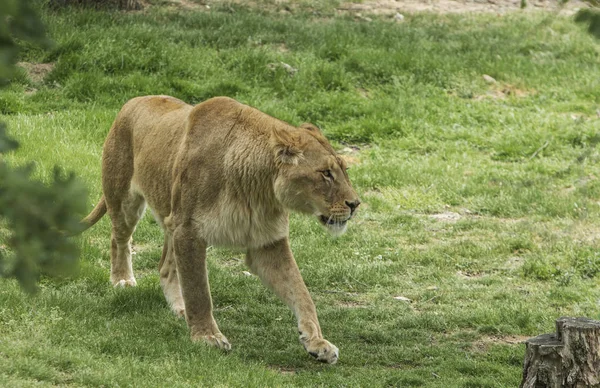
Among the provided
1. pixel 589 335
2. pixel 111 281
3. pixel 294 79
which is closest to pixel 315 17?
pixel 294 79

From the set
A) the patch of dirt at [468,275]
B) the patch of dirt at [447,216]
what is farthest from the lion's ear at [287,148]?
the patch of dirt at [447,216]

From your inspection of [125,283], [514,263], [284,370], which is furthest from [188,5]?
[284,370]

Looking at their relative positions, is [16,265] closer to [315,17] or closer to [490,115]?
[490,115]

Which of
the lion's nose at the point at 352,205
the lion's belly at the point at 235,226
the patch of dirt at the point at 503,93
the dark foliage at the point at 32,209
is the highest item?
the dark foliage at the point at 32,209

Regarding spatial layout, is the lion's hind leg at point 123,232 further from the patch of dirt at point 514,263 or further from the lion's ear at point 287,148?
the patch of dirt at point 514,263

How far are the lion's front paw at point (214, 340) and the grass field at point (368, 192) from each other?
151 mm

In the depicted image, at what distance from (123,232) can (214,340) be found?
1685 millimetres

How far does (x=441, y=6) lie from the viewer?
17719 mm

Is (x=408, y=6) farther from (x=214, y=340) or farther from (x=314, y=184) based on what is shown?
(x=214, y=340)

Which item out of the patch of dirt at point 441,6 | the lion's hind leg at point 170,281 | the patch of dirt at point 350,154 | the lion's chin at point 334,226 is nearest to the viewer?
the lion's chin at point 334,226

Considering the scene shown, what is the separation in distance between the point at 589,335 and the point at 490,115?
798 centimetres

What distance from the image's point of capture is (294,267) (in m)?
6.77

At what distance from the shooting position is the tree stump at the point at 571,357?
534 cm

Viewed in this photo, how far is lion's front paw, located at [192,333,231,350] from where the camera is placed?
21.2 ft
